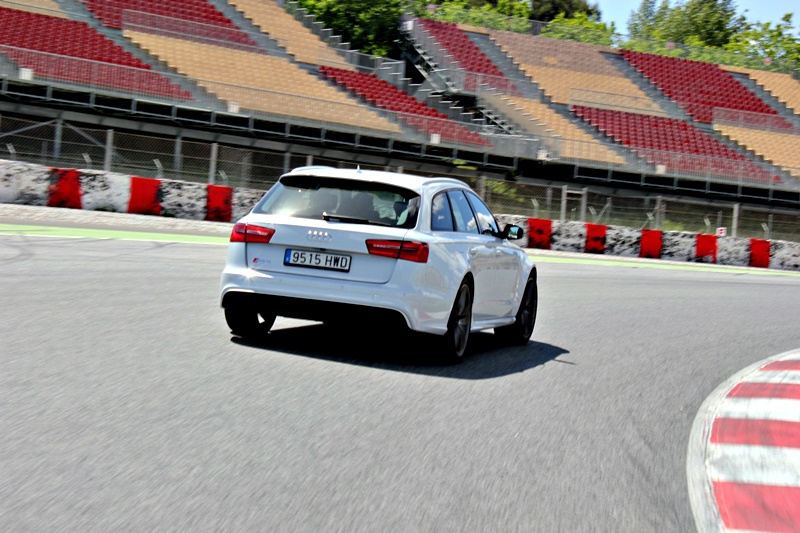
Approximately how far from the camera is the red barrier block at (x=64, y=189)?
73.7ft

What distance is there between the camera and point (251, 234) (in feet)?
26.3

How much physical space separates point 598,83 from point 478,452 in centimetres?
4495

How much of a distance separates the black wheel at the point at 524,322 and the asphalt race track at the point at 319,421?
0.23 metres

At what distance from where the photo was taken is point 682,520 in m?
4.47

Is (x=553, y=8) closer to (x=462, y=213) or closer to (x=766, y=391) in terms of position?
(x=462, y=213)

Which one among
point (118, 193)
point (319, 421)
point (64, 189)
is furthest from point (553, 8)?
point (319, 421)

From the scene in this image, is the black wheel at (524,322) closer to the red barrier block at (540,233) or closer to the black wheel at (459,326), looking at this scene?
the black wheel at (459,326)

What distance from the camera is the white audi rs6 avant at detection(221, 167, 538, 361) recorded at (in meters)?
7.71

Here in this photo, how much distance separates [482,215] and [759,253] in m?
22.3

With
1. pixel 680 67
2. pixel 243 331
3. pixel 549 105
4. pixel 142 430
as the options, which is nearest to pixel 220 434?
pixel 142 430

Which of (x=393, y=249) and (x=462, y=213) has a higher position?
(x=462, y=213)

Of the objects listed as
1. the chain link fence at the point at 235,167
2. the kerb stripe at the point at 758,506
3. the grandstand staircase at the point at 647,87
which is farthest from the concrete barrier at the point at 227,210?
the kerb stripe at the point at 758,506

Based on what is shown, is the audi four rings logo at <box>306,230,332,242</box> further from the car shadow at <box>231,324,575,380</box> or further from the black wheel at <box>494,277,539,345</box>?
the black wheel at <box>494,277,539,345</box>

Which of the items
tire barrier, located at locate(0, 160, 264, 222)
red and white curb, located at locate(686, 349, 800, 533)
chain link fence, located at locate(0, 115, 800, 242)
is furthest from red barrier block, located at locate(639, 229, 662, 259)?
red and white curb, located at locate(686, 349, 800, 533)
